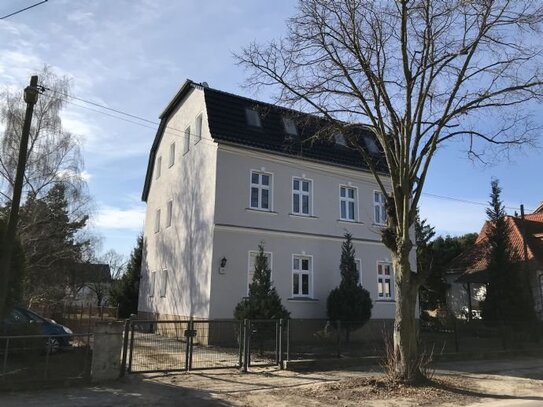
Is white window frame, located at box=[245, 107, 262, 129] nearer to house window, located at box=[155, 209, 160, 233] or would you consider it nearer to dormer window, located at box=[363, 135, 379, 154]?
dormer window, located at box=[363, 135, 379, 154]

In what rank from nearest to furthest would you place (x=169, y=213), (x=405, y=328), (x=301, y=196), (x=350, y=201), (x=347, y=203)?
1. (x=405, y=328)
2. (x=301, y=196)
3. (x=347, y=203)
4. (x=350, y=201)
5. (x=169, y=213)

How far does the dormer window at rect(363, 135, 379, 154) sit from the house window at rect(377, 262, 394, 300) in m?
5.71

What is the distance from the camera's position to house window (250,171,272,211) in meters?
21.2

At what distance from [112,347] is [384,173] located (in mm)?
16995

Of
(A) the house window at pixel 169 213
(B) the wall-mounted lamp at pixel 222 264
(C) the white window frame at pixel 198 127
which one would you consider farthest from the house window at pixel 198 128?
(B) the wall-mounted lamp at pixel 222 264

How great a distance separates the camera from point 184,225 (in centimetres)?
2273

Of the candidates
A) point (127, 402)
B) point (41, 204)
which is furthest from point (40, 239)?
point (127, 402)

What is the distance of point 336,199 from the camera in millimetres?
23344

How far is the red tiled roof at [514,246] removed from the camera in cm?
3105

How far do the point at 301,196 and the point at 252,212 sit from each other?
277 cm

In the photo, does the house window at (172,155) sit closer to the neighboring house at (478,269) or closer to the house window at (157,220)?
the house window at (157,220)

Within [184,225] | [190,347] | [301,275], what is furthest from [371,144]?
[190,347]

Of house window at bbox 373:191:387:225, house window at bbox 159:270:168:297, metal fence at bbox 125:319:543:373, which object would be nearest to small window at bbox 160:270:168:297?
house window at bbox 159:270:168:297

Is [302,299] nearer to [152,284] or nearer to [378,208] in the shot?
[378,208]
